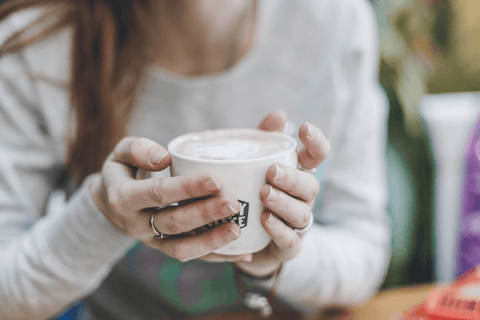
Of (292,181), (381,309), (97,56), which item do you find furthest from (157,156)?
(381,309)

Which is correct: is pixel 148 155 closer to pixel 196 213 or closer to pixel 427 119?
pixel 196 213

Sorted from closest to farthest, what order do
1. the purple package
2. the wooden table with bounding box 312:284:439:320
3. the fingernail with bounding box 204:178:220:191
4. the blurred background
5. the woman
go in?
1. the fingernail with bounding box 204:178:220:191
2. the woman
3. the wooden table with bounding box 312:284:439:320
4. the purple package
5. the blurred background

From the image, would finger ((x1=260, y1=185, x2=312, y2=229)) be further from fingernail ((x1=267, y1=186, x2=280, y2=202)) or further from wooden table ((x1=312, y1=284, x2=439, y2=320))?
wooden table ((x1=312, y1=284, x2=439, y2=320))

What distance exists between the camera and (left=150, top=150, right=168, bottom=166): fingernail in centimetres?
30

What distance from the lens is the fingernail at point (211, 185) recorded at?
27 cm

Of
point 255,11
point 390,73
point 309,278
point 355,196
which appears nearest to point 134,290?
point 309,278

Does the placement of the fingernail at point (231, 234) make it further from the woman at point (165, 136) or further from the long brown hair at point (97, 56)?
the long brown hair at point (97, 56)

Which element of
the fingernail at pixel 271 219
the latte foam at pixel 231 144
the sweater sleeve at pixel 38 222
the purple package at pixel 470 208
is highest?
the latte foam at pixel 231 144

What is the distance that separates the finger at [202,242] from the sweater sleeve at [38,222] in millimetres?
80

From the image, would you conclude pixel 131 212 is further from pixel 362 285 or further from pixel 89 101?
pixel 362 285

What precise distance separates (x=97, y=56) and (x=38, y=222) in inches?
9.5

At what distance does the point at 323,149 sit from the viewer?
12.5 inches

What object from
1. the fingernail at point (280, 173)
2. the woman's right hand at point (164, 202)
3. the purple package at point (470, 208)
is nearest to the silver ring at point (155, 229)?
the woman's right hand at point (164, 202)

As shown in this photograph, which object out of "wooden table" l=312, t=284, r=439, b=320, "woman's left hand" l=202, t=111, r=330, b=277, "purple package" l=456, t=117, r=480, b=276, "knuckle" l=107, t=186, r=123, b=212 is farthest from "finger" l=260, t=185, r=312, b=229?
"purple package" l=456, t=117, r=480, b=276
